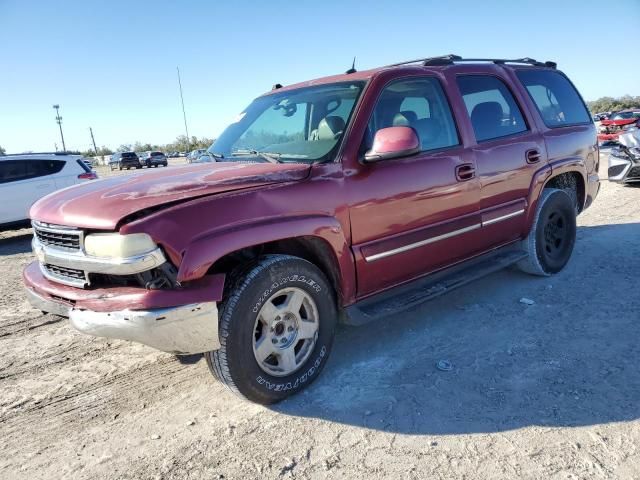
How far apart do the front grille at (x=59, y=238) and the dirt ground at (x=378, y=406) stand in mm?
1038

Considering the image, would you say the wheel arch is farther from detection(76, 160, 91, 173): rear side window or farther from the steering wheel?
detection(76, 160, 91, 173): rear side window

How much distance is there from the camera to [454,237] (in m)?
3.75

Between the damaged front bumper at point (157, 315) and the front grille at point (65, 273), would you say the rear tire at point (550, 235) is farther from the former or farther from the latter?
the front grille at point (65, 273)

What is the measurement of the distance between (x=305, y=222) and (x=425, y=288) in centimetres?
129

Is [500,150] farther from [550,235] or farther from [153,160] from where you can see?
[153,160]

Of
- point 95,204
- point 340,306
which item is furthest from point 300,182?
point 95,204

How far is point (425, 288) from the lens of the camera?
3.63 m

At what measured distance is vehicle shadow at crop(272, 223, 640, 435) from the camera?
8.83 feet

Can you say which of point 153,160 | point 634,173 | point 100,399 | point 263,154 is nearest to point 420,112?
point 263,154

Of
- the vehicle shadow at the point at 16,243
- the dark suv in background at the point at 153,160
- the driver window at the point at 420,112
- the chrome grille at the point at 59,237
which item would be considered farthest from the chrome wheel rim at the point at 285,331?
the dark suv in background at the point at 153,160

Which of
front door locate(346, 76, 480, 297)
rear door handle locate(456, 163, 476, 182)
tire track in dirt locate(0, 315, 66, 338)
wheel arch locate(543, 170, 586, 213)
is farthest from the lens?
wheel arch locate(543, 170, 586, 213)

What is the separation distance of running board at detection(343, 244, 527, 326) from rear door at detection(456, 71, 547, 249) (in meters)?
0.15

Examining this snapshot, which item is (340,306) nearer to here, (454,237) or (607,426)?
(454,237)

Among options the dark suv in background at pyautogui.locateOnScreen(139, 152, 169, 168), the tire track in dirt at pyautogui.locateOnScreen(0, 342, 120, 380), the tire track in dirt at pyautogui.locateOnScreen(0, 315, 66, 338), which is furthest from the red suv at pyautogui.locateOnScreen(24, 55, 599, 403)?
the dark suv in background at pyautogui.locateOnScreen(139, 152, 169, 168)
